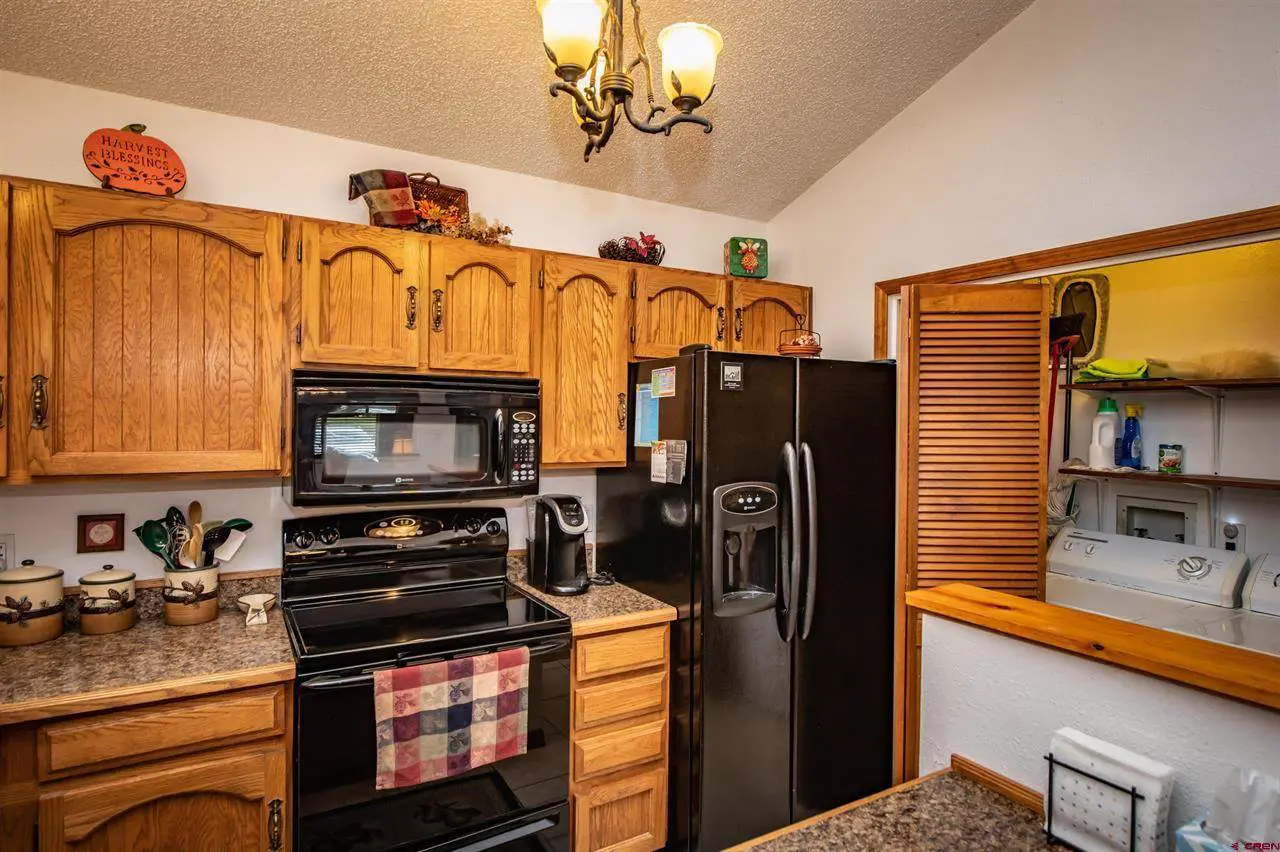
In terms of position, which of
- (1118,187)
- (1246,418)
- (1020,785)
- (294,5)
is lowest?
(1020,785)

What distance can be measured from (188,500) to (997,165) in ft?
10.0

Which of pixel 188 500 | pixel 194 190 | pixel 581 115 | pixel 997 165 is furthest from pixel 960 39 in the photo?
pixel 188 500

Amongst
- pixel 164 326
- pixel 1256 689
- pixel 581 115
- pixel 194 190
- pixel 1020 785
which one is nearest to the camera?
pixel 1256 689

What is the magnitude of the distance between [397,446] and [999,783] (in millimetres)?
1747

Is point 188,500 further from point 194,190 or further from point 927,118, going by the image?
point 927,118

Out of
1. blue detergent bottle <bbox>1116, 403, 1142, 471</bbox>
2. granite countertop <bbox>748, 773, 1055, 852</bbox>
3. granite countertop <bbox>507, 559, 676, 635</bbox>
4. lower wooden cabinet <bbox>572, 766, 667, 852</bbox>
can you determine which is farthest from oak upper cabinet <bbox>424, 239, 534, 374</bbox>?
blue detergent bottle <bbox>1116, 403, 1142, 471</bbox>

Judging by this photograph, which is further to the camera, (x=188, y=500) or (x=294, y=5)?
(x=188, y=500)

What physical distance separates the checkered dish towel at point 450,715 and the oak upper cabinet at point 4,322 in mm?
1083

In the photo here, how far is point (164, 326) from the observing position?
1.82m

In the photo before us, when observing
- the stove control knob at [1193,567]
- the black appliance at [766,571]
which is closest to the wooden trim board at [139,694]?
the black appliance at [766,571]

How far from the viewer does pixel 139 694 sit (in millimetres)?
1499

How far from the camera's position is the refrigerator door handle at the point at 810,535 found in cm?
232

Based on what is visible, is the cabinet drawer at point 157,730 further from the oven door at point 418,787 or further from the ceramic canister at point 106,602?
the ceramic canister at point 106,602

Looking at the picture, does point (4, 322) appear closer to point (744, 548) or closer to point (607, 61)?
point (607, 61)
